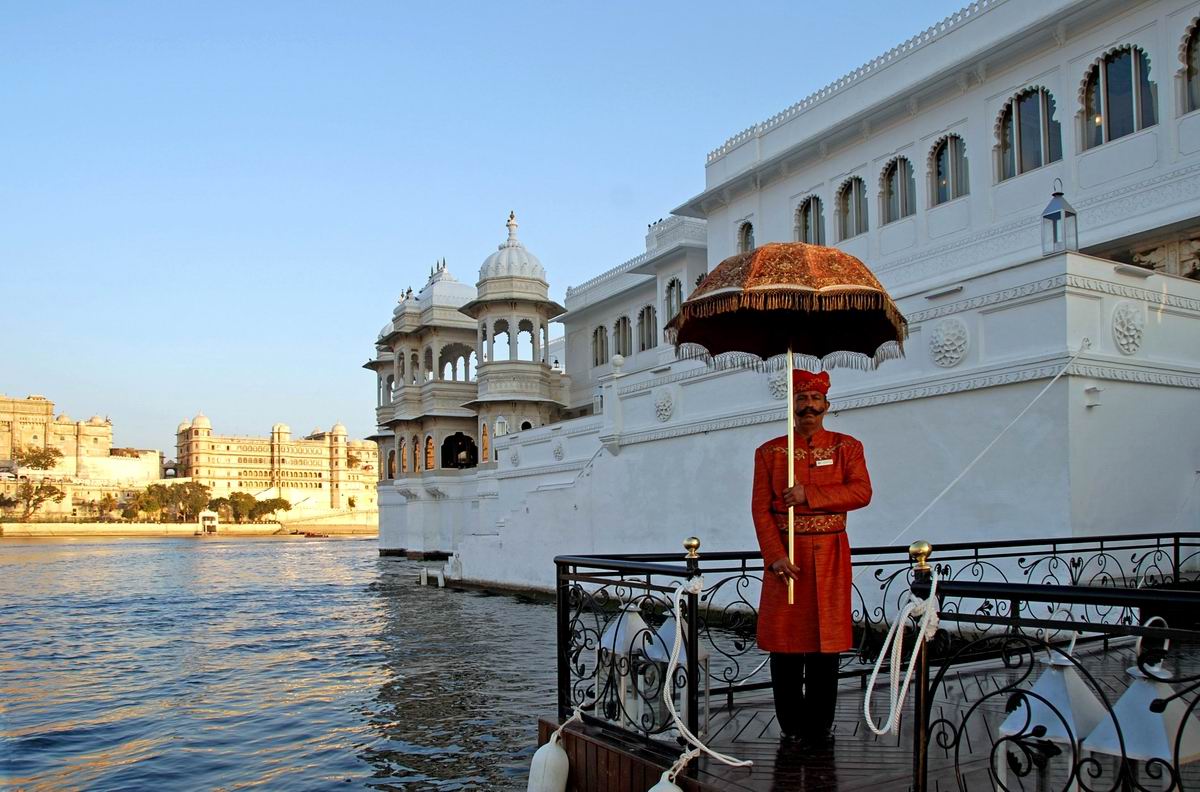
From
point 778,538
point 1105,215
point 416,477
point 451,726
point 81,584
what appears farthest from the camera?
point 416,477

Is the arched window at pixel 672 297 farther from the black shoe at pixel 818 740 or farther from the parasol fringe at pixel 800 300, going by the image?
the black shoe at pixel 818 740

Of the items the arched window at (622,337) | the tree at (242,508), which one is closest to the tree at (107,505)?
the tree at (242,508)

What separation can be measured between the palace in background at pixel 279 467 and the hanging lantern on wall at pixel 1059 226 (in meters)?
132

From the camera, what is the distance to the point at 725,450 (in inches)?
637

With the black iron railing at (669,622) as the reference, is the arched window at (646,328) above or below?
above

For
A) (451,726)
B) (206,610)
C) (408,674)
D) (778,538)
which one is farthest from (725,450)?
(206,610)

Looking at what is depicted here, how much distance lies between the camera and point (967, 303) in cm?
1176

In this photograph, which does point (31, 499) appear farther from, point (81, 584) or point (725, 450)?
point (725, 450)

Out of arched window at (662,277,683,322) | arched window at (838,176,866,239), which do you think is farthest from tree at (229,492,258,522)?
arched window at (838,176,866,239)

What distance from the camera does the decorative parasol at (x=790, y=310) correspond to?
5.46 meters

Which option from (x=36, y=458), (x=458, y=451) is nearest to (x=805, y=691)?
(x=458, y=451)

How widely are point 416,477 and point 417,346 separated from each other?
6804mm

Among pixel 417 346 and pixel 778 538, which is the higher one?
pixel 417 346

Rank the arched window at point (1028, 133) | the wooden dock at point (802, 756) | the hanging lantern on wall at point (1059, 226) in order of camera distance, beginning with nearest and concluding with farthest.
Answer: the wooden dock at point (802, 756)
the hanging lantern on wall at point (1059, 226)
the arched window at point (1028, 133)
